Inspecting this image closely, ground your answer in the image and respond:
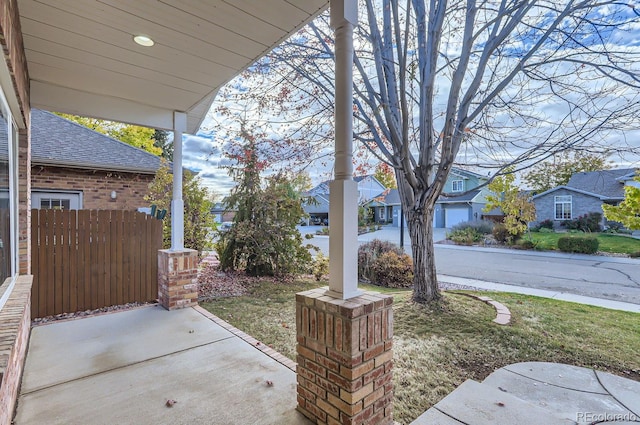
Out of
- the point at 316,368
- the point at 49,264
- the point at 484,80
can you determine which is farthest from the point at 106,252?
the point at 484,80

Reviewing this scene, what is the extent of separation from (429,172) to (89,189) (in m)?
8.18

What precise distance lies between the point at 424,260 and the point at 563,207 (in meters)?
21.7

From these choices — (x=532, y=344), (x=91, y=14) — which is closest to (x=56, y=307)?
(x=91, y=14)

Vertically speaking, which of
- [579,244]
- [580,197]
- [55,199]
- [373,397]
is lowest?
[579,244]

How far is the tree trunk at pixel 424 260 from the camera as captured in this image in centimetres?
504

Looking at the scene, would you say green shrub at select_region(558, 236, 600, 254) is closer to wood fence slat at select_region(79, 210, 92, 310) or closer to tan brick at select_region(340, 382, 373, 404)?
tan brick at select_region(340, 382, 373, 404)

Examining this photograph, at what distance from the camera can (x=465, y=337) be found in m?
3.80

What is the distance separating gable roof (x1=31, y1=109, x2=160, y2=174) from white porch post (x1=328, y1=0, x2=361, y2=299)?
26.5 ft

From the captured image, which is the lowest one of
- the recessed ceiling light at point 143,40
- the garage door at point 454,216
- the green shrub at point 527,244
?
the green shrub at point 527,244

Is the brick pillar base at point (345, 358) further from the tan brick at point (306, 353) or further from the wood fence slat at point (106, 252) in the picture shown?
the wood fence slat at point (106, 252)

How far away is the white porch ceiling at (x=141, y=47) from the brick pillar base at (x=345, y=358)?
226 centimetres

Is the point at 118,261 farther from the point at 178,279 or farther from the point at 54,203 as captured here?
the point at 54,203

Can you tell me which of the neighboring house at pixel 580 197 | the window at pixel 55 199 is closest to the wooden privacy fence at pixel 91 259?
the window at pixel 55 199

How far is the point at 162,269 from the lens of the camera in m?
4.84
